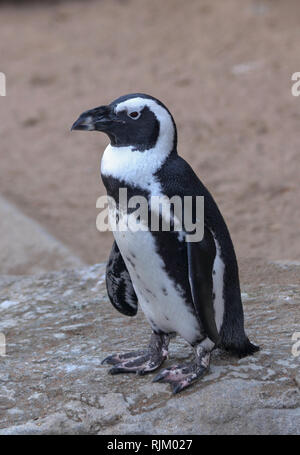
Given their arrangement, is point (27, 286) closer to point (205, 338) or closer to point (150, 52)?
point (205, 338)

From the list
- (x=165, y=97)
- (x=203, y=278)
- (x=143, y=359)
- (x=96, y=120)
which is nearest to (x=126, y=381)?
(x=143, y=359)

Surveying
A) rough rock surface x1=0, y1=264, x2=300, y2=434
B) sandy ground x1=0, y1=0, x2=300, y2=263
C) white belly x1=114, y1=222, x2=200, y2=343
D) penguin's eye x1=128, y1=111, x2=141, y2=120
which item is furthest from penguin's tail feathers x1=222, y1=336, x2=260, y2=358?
sandy ground x1=0, y1=0, x2=300, y2=263

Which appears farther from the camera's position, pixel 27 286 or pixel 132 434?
pixel 27 286

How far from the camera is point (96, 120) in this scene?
2.50m

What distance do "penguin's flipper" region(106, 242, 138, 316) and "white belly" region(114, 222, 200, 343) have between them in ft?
0.56

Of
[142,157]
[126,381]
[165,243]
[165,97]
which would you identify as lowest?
[126,381]

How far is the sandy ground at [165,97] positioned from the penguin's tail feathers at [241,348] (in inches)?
81.5

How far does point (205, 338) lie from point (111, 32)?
707cm

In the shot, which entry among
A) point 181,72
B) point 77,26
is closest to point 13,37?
point 77,26

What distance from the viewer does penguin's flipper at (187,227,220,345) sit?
2453 mm

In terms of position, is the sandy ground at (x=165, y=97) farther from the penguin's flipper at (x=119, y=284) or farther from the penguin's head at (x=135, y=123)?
the penguin's head at (x=135, y=123)

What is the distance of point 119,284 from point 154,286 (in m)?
0.32

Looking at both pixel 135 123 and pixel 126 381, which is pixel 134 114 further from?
pixel 126 381

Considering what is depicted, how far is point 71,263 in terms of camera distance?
4.81 metres
